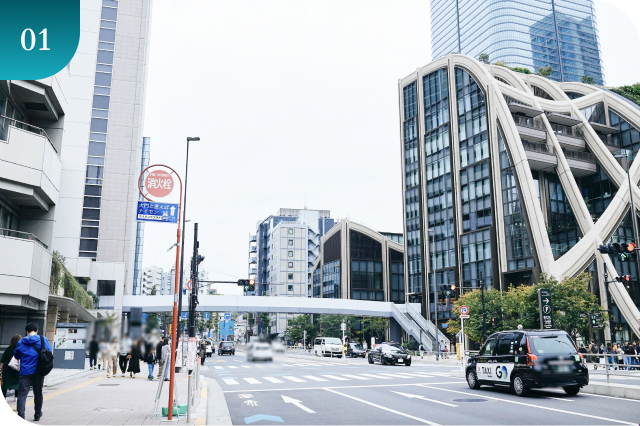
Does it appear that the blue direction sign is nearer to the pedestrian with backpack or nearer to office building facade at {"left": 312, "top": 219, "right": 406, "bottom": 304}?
the pedestrian with backpack

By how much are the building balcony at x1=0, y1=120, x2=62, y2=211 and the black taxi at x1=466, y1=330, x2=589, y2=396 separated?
614 inches

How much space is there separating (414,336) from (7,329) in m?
52.9

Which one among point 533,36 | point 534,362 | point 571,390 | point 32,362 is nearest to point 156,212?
point 32,362

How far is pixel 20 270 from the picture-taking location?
1513cm

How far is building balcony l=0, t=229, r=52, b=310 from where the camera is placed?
1472 cm

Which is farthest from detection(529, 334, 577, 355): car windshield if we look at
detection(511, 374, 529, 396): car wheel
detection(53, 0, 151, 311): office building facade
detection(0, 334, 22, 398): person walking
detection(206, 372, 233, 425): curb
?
detection(53, 0, 151, 311): office building facade

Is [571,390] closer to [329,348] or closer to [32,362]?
[32,362]

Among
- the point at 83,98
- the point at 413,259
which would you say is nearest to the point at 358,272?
the point at 413,259

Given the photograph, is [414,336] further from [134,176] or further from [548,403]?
[548,403]

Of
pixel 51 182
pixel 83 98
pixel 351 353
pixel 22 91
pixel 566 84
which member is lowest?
pixel 351 353

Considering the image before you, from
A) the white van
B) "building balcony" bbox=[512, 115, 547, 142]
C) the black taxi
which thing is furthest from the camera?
"building balcony" bbox=[512, 115, 547, 142]

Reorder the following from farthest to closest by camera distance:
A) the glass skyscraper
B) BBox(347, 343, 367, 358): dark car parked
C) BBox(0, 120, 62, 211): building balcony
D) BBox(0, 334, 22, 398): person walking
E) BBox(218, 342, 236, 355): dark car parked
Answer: the glass skyscraper, BBox(347, 343, 367, 358): dark car parked, BBox(0, 120, 62, 211): building balcony, BBox(0, 334, 22, 398): person walking, BBox(218, 342, 236, 355): dark car parked

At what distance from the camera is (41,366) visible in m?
10.2

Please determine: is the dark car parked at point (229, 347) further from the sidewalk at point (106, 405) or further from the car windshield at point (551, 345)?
the car windshield at point (551, 345)
